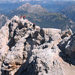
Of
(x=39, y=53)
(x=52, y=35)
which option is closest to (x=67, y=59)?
(x=39, y=53)

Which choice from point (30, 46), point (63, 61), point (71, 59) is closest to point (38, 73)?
point (63, 61)

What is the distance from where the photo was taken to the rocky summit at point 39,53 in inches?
416

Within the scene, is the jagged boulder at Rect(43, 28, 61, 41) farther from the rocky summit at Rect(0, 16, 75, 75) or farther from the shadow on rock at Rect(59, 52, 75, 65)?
the shadow on rock at Rect(59, 52, 75, 65)

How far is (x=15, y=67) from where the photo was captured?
1747cm

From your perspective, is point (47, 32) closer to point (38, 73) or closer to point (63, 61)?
point (63, 61)

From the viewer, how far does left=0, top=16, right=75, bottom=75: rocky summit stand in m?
10.6

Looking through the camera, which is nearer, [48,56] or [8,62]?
[48,56]

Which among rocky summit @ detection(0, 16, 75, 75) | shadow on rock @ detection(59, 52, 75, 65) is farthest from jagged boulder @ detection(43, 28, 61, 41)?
shadow on rock @ detection(59, 52, 75, 65)

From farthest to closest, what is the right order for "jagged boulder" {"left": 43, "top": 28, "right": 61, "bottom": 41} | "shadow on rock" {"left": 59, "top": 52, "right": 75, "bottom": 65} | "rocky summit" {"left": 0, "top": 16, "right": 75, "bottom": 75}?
"jagged boulder" {"left": 43, "top": 28, "right": 61, "bottom": 41} < "shadow on rock" {"left": 59, "top": 52, "right": 75, "bottom": 65} < "rocky summit" {"left": 0, "top": 16, "right": 75, "bottom": 75}

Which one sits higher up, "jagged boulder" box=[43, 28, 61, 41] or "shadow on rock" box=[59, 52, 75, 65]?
"jagged boulder" box=[43, 28, 61, 41]

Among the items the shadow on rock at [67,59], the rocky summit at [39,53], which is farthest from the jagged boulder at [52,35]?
the shadow on rock at [67,59]

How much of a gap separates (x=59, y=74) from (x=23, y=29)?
21903 mm

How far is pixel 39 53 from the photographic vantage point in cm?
1305

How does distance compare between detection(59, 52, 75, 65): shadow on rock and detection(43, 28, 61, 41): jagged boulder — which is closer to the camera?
detection(59, 52, 75, 65): shadow on rock
